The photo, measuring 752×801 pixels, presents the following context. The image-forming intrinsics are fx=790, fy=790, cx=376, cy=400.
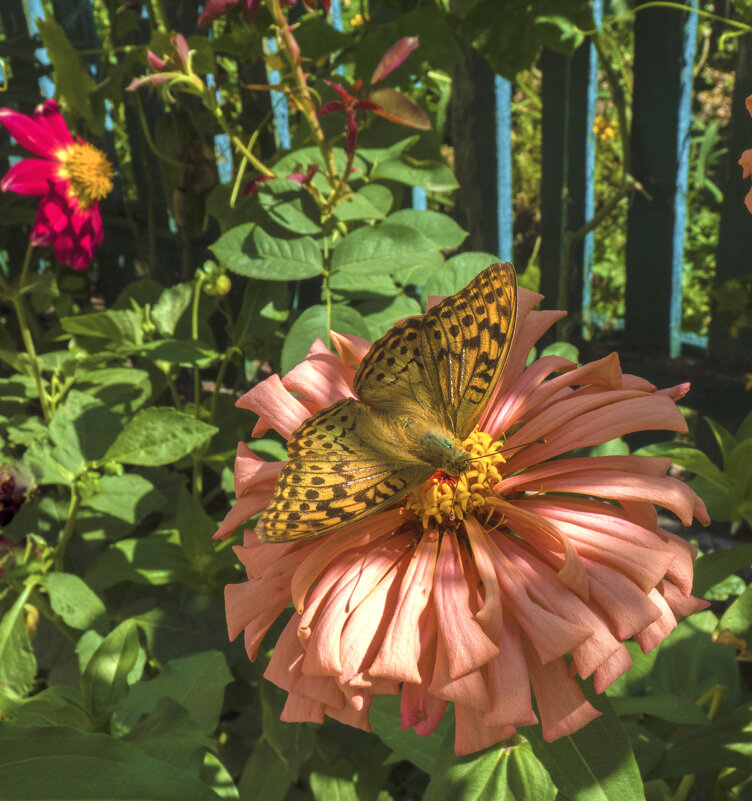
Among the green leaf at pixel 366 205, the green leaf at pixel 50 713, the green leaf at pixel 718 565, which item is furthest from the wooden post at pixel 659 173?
the green leaf at pixel 50 713

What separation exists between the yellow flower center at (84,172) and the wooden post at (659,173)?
3.74 feet

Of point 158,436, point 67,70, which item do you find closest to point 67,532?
point 158,436

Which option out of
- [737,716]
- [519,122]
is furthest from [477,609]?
[519,122]

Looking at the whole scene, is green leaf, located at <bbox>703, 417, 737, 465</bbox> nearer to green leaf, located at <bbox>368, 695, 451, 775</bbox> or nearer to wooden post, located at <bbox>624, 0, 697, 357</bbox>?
green leaf, located at <bbox>368, 695, 451, 775</bbox>

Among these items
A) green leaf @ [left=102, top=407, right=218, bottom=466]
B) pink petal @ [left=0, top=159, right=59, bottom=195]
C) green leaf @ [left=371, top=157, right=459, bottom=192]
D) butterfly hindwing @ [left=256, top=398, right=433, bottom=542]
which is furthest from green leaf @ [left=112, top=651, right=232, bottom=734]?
pink petal @ [left=0, top=159, right=59, bottom=195]

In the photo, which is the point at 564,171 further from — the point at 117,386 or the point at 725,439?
the point at 117,386

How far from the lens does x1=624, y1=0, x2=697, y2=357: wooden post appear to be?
1533 millimetres

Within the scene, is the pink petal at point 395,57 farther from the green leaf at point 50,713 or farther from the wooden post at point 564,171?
the green leaf at point 50,713

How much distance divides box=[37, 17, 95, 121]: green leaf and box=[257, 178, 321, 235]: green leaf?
753mm

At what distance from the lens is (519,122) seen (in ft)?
10.9

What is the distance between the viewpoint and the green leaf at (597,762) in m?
0.66

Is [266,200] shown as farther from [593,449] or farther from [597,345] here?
[597,345]

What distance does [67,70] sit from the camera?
178 cm

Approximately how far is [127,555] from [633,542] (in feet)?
2.93
